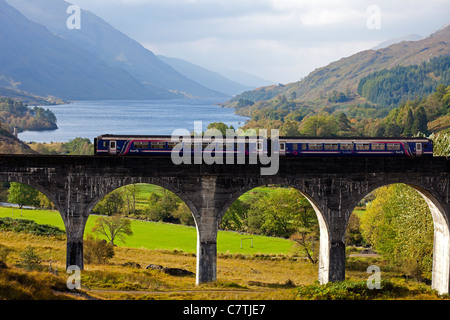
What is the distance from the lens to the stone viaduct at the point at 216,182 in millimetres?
36531

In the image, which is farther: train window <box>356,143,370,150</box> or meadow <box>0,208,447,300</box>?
train window <box>356,143,370,150</box>

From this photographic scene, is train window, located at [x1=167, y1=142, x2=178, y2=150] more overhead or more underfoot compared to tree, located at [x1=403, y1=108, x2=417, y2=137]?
more underfoot

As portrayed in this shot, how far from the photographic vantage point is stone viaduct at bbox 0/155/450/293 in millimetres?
36531

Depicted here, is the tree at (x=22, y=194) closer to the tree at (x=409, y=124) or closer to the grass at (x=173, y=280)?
the grass at (x=173, y=280)

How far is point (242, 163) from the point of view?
125 feet

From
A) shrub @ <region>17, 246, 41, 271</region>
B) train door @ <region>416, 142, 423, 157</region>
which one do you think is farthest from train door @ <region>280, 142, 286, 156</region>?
shrub @ <region>17, 246, 41, 271</region>

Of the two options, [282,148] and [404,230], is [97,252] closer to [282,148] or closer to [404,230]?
[282,148]

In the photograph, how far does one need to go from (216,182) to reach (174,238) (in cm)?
3337

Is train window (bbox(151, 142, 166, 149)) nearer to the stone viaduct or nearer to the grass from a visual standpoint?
the stone viaduct

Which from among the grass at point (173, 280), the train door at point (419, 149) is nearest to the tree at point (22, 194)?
the grass at point (173, 280)

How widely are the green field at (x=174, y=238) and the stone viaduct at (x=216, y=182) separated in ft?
81.8

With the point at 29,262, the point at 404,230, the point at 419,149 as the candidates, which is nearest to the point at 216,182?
the point at 419,149

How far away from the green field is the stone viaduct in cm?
2493

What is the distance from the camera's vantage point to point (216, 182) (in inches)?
1491
